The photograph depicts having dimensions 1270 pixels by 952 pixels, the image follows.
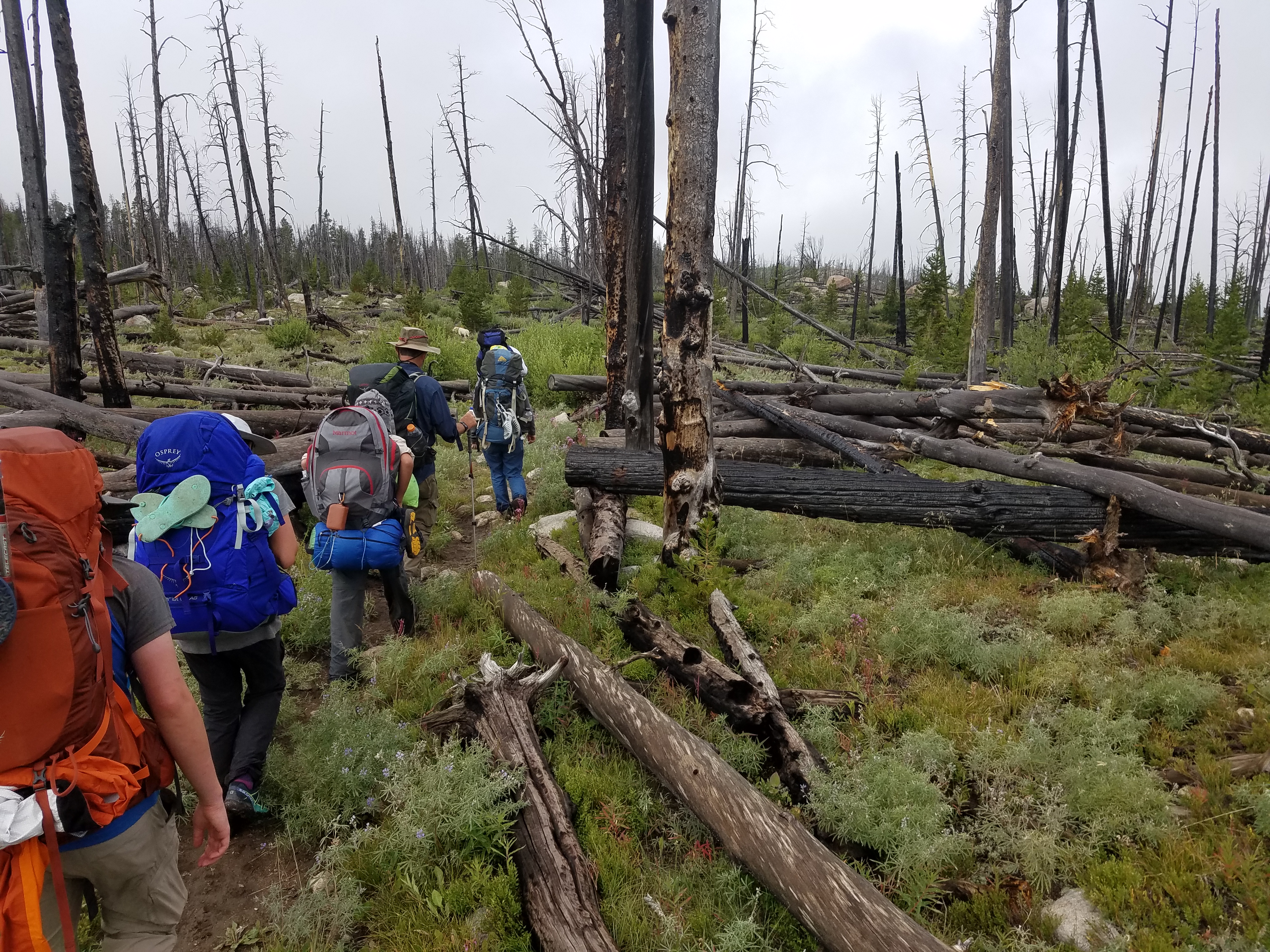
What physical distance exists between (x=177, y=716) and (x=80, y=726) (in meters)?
0.40

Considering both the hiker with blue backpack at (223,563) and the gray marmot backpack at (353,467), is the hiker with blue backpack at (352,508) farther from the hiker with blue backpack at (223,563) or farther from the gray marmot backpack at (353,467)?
the hiker with blue backpack at (223,563)

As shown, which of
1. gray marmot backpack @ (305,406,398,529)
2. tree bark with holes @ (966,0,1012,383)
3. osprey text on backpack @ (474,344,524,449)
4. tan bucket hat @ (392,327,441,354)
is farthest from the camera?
tree bark with holes @ (966,0,1012,383)

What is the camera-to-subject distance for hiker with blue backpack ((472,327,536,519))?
24.2ft

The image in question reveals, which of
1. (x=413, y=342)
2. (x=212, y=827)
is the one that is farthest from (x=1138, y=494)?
(x=212, y=827)

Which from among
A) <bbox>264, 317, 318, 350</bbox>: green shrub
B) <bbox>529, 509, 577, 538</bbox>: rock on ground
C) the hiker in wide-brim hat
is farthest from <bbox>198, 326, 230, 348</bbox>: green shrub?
<bbox>529, 509, 577, 538</bbox>: rock on ground

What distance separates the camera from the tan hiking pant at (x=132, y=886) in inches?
70.8

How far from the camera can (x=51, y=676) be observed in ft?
5.16

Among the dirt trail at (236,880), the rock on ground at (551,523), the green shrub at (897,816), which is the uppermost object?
the rock on ground at (551,523)

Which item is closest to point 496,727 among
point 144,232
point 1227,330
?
point 1227,330

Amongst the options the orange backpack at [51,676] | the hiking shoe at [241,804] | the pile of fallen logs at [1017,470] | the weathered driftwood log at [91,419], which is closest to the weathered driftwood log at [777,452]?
the pile of fallen logs at [1017,470]

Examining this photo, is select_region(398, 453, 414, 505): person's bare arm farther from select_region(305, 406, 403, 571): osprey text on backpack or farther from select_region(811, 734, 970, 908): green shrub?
select_region(811, 734, 970, 908): green shrub

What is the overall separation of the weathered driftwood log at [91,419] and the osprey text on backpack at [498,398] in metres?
4.45

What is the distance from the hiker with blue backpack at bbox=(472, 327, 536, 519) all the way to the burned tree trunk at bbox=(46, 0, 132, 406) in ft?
17.5

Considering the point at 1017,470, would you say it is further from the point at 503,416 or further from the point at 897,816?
the point at 503,416
